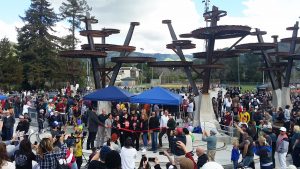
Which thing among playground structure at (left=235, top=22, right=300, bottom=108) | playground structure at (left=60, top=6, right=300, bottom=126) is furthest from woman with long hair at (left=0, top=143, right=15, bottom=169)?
playground structure at (left=235, top=22, right=300, bottom=108)

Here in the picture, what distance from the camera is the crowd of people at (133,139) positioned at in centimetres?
728

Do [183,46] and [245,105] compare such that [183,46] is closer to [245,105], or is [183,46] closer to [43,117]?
[245,105]

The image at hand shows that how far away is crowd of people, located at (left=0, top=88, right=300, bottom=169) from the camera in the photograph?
728cm

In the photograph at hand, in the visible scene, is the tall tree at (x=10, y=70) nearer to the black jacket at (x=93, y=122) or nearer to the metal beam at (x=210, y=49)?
the metal beam at (x=210, y=49)

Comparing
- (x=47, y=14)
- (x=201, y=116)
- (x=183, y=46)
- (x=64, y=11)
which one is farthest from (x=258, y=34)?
(x=64, y=11)

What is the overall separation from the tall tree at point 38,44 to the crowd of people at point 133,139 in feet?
102

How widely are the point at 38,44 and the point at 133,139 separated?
142ft

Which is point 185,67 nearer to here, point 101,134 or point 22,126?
point 101,134

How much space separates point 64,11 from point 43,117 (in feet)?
163

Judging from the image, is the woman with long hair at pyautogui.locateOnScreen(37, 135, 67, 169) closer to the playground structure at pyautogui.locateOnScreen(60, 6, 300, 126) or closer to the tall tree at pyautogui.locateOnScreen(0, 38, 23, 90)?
the playground structure at pyautogui.locateOnScreen(60, 6, 300, 126)

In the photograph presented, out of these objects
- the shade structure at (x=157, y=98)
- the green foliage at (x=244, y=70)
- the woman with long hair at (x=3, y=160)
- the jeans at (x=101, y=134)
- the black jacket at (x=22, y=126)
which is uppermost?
the green foliage at (x=244, y=70)

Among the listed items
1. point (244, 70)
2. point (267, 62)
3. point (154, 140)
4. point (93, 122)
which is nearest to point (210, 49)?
point (154, 140)

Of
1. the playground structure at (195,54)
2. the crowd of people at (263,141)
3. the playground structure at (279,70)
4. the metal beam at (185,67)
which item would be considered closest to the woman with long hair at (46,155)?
the crowd of people at (263,141)

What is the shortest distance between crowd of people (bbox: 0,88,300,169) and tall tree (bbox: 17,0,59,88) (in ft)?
102
